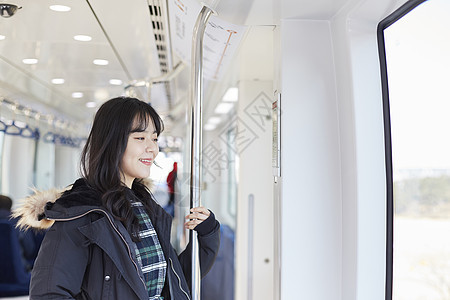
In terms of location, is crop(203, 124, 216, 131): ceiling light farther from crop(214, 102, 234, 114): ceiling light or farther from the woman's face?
the woman's face

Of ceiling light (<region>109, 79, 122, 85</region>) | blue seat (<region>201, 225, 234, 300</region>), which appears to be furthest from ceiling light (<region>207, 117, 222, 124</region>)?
blue seat (<region>201, 225, 234, 300</region>)

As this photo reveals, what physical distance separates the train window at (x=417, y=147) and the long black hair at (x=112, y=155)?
1014 millimetres

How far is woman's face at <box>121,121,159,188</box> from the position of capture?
1.92 m

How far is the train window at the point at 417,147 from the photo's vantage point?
170 cm

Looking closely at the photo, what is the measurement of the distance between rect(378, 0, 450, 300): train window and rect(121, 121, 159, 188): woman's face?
38.3 inches

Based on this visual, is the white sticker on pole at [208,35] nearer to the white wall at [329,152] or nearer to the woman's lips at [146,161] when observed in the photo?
the white wall at [329,152]

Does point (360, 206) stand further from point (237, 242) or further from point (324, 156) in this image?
point (237, 242)

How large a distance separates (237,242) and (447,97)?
9.83 ft

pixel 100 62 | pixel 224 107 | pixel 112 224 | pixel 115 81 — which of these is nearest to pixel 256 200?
pixel 224 107

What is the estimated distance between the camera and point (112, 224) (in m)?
1.78

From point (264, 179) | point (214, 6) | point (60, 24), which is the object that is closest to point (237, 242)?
point (264, 179)

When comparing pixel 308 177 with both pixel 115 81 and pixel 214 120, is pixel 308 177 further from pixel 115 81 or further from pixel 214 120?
pixel 214 120

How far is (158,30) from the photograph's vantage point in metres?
3.33

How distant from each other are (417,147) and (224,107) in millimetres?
3638
